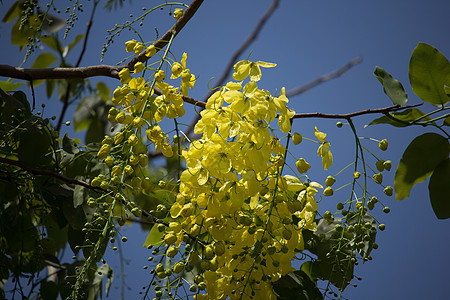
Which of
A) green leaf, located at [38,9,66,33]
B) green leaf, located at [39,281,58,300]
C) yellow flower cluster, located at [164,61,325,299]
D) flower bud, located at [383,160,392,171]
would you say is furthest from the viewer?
green leaf, located at [38,9,66,33]

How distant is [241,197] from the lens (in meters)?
0.57

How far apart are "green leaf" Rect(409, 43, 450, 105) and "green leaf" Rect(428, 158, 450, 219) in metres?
0.09

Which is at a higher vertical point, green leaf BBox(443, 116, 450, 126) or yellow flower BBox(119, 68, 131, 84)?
yellow flower BBox(119, 68, 131, 84)

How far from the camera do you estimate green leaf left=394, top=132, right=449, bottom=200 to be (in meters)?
0.67

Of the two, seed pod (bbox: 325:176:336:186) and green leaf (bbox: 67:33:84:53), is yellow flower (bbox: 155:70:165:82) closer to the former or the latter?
seed pod (bbox: 325:176:336:186)

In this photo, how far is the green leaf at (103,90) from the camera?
139cm

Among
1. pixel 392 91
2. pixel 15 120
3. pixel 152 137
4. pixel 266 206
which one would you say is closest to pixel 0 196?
pixel 15 120

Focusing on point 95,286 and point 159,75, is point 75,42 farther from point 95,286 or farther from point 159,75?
point 159,75

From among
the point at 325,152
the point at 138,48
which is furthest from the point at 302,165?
the point at 138,48

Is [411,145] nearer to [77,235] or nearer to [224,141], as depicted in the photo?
[224,141]

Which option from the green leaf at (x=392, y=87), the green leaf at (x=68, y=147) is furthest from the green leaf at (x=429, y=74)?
the green leaf at (x=68, y=147)

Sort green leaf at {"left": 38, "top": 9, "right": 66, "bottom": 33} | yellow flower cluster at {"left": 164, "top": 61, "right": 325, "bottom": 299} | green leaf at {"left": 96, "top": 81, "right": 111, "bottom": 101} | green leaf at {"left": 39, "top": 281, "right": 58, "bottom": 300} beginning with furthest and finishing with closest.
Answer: green leaf at {"left": 96, "top": 81, "right": 111, "bottom": 101}, green leaf at {"left": 38, "top": 9, "right": 66, "bottom": 33}, green leaf at {"left": 39, "top": 281, "right": 58, "bottom": 300}, yellow flower cluster at {"left": 164, "top": 61, "right": 325, "bottom": 299}

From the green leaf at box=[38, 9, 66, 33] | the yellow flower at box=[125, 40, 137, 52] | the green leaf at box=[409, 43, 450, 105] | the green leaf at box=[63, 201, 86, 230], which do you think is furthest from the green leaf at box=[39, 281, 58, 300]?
the green leaf at box=[409, 43, 450, 105]

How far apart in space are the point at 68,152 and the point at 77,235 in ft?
0.45
